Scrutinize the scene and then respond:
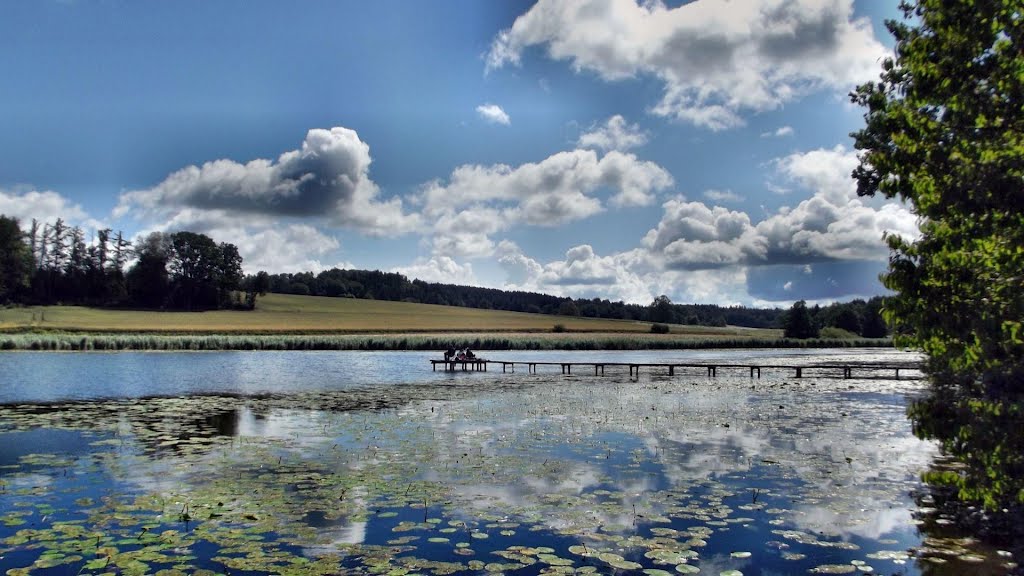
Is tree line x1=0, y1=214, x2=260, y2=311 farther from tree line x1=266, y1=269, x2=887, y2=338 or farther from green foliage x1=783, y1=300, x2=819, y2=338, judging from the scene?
green foliage x1=783, y1=300, x2=819, y2=338

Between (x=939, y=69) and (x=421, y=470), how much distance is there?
394 inches

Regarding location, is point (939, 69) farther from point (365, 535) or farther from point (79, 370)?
point (79, 370)

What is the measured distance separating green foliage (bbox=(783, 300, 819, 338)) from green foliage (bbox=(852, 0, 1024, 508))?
124 m

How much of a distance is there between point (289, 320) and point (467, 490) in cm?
9797

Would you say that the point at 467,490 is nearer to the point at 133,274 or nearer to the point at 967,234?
the point at 967,234

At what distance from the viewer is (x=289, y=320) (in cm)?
10362

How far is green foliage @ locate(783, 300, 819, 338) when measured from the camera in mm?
123250

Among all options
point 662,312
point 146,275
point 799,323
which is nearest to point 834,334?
point 799,323

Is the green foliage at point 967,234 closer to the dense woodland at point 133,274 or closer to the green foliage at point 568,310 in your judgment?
the dense woodland at point 133,274

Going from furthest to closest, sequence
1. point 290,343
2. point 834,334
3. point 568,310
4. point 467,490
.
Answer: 1. point 568,310
2. point 834,334
3. point 290,343
4. point 467,490

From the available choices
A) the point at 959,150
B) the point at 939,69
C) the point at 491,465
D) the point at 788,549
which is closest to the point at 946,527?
the point at 788,549

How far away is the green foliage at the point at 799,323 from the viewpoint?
4852 inches

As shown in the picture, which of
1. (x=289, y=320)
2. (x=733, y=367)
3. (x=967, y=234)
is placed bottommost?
(x=733, y=367)

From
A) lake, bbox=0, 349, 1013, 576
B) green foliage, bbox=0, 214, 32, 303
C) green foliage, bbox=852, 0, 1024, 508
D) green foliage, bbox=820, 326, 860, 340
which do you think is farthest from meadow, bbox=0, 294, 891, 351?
green foliage, bbox=852, 0, 1024, 508
